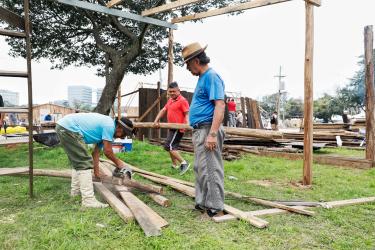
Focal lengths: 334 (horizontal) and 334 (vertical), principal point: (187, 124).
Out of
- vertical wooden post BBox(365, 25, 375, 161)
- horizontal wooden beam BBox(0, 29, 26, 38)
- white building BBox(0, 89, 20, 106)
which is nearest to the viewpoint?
horizontal wooden beam BBox(0, 29, 26, 38)

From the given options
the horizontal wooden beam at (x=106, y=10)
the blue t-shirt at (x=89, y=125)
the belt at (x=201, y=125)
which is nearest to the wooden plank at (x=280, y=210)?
the belt at (x=201, y=125)

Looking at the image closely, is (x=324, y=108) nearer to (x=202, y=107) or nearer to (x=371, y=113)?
(x=371, y=113)

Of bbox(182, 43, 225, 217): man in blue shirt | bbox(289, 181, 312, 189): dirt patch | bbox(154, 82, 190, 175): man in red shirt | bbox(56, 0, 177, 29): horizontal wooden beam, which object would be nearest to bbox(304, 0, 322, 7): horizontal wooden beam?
bbox(182, 43, 225, 217): man in blue shirt

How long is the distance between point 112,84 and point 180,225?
9666 millimetres

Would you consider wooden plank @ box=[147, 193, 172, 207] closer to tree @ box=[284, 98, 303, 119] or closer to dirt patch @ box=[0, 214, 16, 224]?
dirt patch @ box=[0, 214, 16, 224]

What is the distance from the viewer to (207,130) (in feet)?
13.7

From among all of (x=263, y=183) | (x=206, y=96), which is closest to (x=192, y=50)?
(x=206, y=96)

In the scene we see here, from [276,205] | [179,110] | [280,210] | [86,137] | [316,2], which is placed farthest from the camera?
[179,110]

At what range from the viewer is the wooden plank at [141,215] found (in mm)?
3377

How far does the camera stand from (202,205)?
422 cm

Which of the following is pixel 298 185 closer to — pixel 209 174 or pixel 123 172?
pixel 209 174

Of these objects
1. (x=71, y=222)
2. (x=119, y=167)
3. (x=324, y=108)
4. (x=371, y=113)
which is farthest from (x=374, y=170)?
(x=324, y=108)

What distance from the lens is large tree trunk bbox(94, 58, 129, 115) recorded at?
1259 centimetres

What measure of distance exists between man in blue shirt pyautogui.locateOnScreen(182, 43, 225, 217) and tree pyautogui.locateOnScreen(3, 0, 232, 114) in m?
7.67
